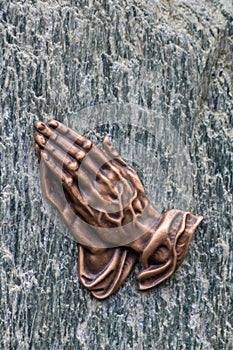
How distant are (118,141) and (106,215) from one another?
97 millimetres

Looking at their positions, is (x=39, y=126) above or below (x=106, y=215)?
above

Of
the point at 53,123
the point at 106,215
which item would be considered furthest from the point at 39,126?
the point at 106,215

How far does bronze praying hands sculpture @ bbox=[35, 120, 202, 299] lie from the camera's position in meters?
1.17

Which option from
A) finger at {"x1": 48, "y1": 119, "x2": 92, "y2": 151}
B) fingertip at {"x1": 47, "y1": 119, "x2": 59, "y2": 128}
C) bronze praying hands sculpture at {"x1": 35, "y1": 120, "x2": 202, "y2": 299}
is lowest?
bronze praying hands sculpture at {"x1": 35, "y1": 120, "x2": 202, "y2": 299}

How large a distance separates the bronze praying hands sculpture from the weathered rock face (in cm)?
2

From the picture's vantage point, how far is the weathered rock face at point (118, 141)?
1.18m

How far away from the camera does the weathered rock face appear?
3.88 feet

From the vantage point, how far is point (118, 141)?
1.20 meters

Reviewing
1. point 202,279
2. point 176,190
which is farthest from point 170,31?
point 202,279

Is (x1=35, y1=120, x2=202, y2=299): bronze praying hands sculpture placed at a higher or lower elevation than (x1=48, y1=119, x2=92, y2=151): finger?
lower

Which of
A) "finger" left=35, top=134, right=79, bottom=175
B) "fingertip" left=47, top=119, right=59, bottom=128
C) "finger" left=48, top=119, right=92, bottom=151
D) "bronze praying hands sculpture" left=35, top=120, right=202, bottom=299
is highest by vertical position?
"fingertip" left=47, top=119, right=59, bottom=128

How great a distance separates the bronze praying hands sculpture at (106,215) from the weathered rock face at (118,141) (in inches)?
0.7

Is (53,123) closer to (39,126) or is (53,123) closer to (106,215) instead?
(39,126)

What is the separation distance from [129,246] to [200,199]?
11 cm
